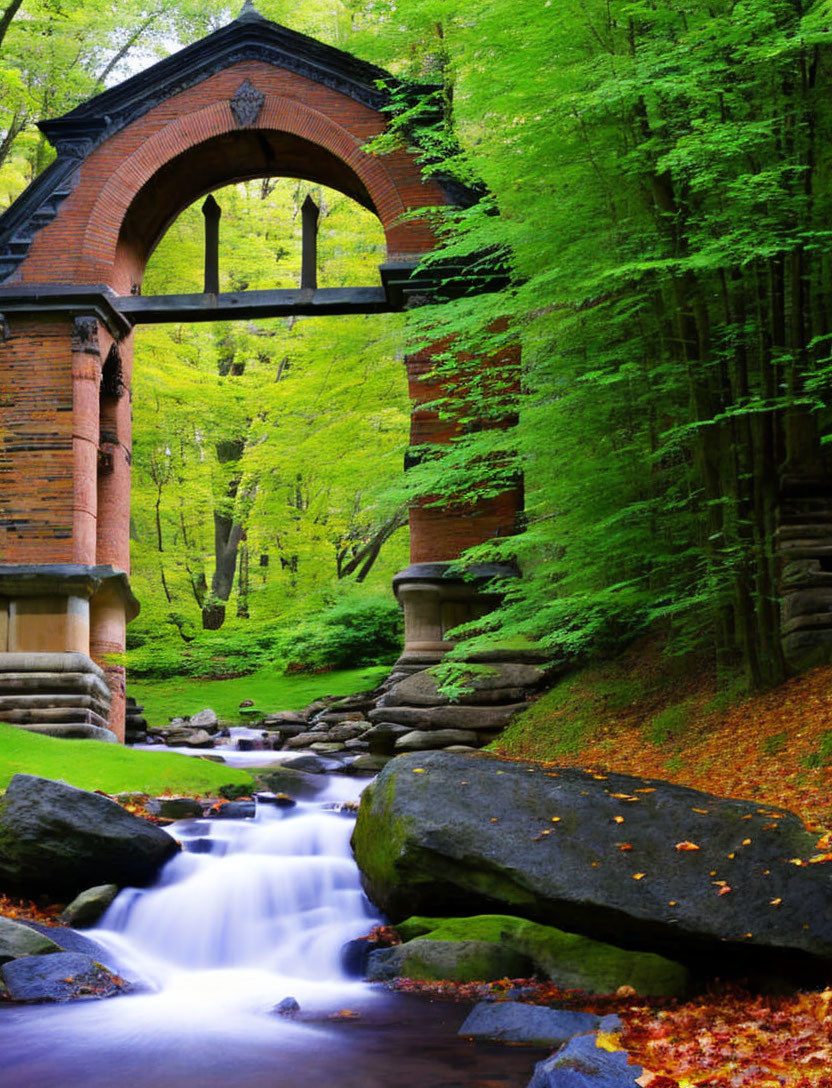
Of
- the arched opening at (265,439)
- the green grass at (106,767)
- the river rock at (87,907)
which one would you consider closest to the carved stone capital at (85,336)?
the arched opening at (265,439)

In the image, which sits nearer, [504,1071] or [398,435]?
[504,1071]

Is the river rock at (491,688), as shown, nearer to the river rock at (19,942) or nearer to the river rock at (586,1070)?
the river rock at (19,942)

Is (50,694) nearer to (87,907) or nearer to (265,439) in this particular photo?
(87,907)

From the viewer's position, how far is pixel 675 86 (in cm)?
771

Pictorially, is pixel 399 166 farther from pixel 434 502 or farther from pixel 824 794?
pixel 824 794

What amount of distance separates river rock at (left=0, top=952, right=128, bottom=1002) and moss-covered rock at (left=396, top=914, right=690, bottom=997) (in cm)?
195

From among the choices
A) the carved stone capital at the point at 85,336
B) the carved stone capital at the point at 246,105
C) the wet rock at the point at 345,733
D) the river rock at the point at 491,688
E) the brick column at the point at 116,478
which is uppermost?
the carved stone capital at the point at 246,105

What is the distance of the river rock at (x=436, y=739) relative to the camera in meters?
12.9

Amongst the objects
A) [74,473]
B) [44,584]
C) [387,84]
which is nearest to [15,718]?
[44,584]

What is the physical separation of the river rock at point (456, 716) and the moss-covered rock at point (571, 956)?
18.9 feet

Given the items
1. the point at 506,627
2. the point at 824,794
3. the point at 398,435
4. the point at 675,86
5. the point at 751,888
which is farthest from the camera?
the point at 398,435

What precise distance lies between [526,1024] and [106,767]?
312 inches

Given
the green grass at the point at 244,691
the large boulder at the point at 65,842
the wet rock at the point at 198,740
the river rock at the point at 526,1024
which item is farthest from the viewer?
the green grass at the point at 244,691

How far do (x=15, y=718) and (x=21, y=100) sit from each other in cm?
1469
